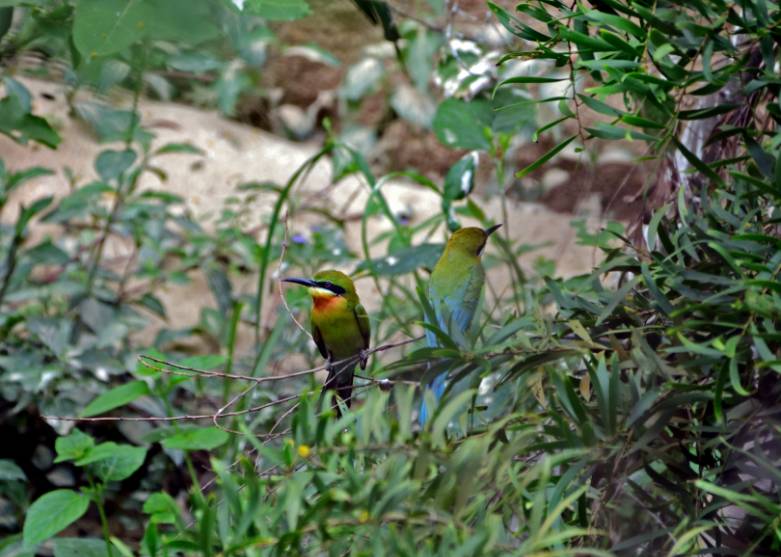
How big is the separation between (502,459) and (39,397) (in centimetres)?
191

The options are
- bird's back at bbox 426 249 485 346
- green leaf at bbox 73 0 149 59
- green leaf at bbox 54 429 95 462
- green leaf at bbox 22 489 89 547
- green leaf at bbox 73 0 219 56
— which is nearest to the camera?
green leaf at bbox 73 0 219 56

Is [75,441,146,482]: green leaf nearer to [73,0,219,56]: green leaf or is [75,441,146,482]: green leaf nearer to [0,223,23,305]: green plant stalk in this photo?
[73,0,219,56]: green leaf

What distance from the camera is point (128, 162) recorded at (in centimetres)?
272

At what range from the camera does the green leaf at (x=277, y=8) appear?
1419mm

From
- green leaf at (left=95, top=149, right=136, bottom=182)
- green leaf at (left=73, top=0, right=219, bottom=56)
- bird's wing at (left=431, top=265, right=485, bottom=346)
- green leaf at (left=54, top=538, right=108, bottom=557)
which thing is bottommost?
green leaf at (left=54, top=538, right=108, bottom=557)

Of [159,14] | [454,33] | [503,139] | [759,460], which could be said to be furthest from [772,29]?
[454,33]

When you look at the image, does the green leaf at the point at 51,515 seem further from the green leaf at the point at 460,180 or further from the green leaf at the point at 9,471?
the green leaf at the point at 460,180

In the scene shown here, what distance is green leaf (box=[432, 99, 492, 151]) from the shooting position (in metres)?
2.48

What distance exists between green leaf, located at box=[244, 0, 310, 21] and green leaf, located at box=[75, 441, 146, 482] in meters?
0.86

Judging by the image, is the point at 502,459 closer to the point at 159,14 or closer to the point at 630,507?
the point at 630,507

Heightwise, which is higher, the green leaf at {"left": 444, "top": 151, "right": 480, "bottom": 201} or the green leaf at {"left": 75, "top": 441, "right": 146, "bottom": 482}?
the green leaf at {"left": 444, "top": 151, "right": 480, "bottom": 201}

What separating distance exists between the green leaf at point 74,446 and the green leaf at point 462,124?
3.65 ft

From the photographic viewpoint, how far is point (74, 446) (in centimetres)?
192

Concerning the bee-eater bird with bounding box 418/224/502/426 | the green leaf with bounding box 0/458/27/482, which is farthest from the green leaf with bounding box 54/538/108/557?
the bee-eater bird with bounding box 418/224/502/426
